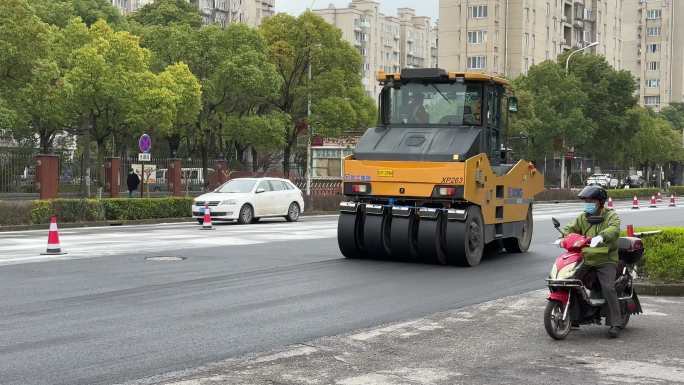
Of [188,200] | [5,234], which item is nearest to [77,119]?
[188,200]

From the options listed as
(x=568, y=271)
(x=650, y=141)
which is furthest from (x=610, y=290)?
(x=650, y=141)

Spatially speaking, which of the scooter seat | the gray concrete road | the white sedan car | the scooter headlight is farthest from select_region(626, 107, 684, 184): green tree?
the scooter headlight

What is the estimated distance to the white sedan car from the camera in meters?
27.5

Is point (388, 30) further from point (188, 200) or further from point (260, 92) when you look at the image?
point (188, 200)

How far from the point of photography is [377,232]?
15992 millimetres

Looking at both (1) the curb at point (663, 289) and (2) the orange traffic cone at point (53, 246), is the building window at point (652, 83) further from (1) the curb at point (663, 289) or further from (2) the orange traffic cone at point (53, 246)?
(1) the curb at point (663, 289)

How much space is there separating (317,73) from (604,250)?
4423cm

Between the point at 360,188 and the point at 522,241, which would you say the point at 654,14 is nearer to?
the point at 522,241

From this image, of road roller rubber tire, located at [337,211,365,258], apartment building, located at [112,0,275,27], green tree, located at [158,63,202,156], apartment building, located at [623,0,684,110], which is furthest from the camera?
apartment building, located at [623,0,684,110]

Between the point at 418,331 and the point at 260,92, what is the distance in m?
39.9

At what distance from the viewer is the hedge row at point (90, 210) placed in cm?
2606

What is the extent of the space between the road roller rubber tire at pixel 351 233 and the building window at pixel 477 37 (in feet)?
279

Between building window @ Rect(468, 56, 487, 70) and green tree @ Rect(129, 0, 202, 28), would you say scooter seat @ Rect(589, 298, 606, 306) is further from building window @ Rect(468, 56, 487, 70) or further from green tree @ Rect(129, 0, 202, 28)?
building window @ Rect(468, 56, 487, 70)

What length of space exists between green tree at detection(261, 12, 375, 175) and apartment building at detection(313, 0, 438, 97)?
80.1 meters
